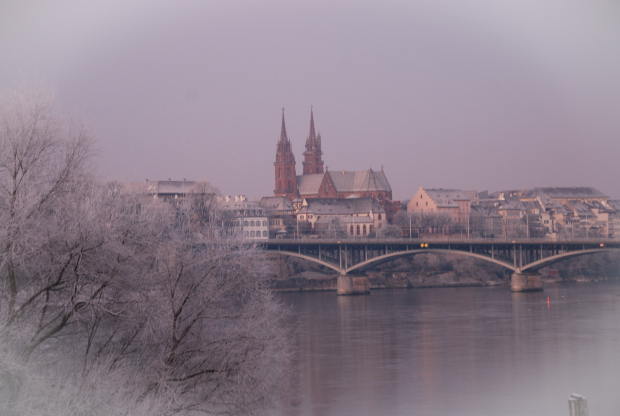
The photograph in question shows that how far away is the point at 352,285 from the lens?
184 feet

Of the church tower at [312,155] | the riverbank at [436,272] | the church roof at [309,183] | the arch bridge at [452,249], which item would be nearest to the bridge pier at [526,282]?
the arch bridge at [452,249]

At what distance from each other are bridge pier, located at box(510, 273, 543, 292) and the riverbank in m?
11.8

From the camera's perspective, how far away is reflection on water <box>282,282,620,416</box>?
20312 mm

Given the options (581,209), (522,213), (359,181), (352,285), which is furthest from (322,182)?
(352,285)

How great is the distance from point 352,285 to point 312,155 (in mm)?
76234

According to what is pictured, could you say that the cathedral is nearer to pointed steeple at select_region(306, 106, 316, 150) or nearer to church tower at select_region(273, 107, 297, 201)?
church tower at select_region(273, 107, 297, 201)

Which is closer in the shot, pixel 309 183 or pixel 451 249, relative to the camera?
pixel 451 249

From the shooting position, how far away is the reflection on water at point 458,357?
20.3 m

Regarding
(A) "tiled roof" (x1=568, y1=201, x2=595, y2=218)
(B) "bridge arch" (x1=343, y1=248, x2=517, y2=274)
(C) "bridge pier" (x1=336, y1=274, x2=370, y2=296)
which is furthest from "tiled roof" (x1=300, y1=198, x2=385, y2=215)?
(B) "bridge arch" (x1=343, y1=248, x2=517, y2=274)

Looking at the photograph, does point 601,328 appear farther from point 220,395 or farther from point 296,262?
point 296,262

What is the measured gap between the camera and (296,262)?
67.7 meters

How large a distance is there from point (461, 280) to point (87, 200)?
192 ft

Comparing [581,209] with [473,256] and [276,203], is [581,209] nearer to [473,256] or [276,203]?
[276,203]

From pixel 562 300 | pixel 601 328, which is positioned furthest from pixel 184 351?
pixel 562 300
